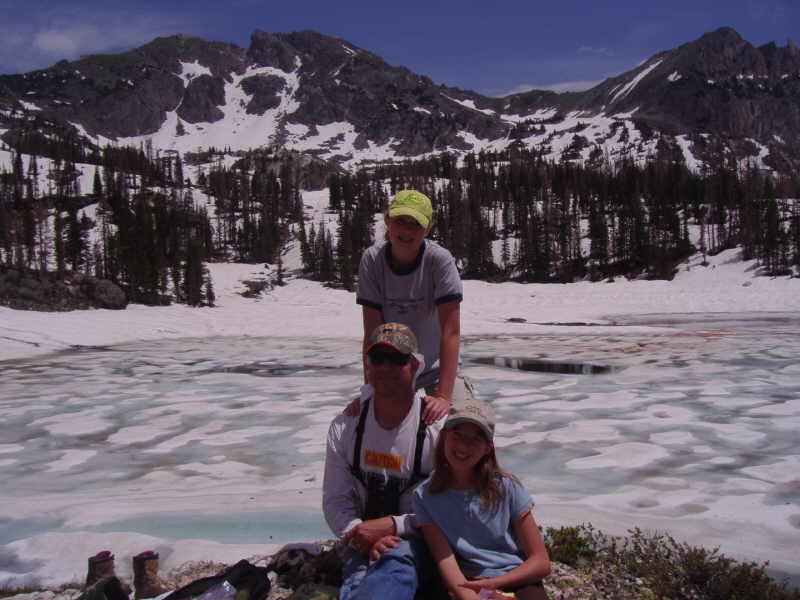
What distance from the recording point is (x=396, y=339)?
9.58 feet

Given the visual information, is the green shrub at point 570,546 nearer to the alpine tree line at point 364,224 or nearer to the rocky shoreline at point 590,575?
the rocky shoreline at point 590,575

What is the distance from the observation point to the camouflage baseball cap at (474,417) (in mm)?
2703

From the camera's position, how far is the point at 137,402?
928cm

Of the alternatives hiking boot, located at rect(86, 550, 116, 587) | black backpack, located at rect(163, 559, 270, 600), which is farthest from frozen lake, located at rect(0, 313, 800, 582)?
black backpack, located at rect(163, 559, 270, 600)

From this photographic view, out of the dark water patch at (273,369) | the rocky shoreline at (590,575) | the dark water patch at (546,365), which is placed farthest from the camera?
the dark water patch at (273,369)

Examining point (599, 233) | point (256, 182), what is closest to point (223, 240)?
point (256, 182)

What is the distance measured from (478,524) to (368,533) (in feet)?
1.75

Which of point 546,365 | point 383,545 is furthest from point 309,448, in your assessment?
point 546,365

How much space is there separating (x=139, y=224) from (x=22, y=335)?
36142 mm

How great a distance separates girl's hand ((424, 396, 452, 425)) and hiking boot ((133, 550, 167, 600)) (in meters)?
1.77

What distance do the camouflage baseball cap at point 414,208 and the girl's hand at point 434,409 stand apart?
0.99m

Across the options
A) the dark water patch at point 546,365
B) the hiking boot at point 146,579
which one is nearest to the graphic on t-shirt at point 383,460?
the hiking boot at point 146,579

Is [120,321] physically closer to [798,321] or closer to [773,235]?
[798,321]

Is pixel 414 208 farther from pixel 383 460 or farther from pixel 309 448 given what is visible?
pixel 309 448
